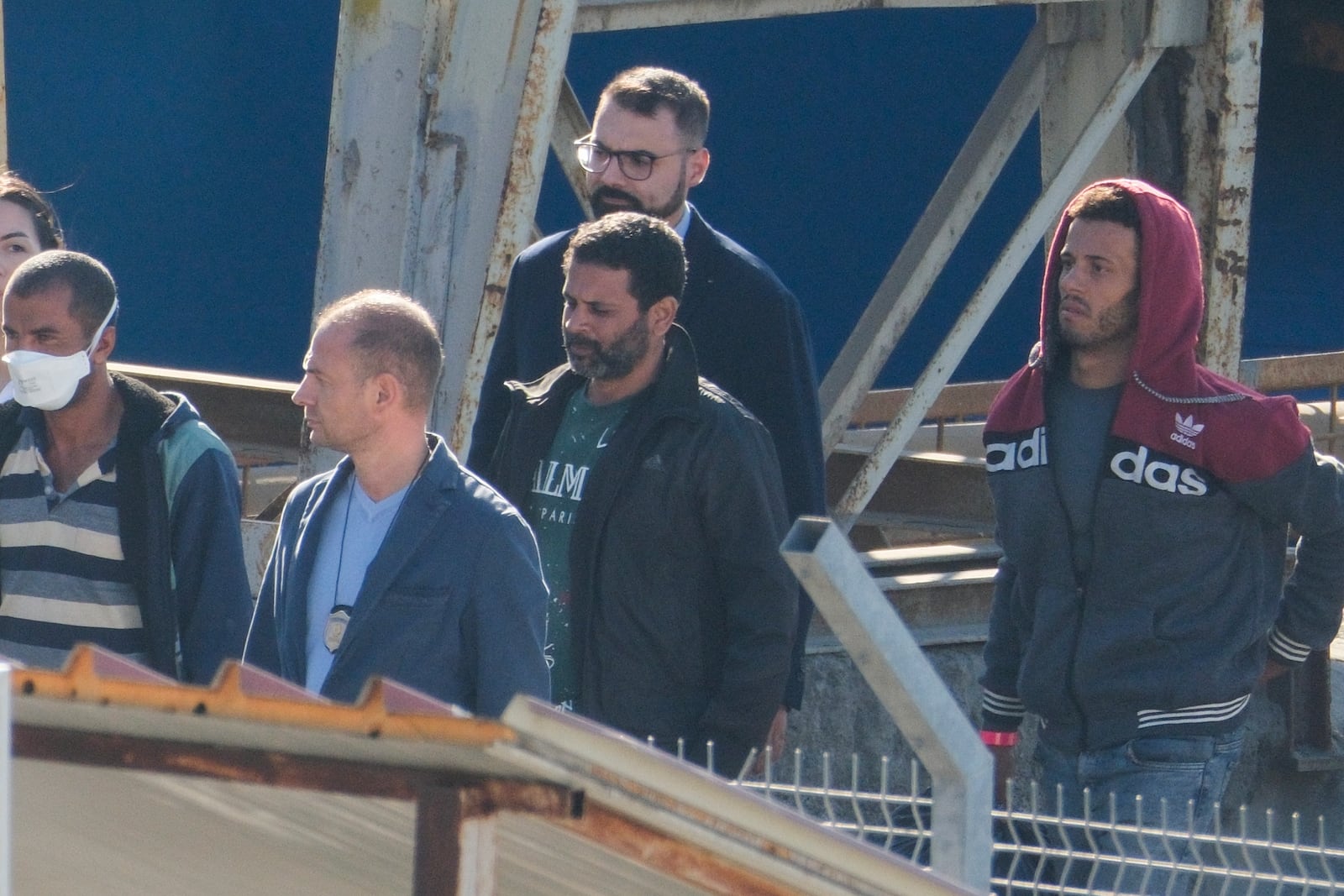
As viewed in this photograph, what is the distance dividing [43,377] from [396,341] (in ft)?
2.48

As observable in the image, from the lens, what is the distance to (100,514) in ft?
10.8

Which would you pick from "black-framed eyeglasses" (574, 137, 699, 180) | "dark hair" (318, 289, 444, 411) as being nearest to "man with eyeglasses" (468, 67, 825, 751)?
"black-framed eyeglasses" (574, 137, 699, 180)

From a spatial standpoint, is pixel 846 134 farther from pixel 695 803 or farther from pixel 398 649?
pixel 695 803

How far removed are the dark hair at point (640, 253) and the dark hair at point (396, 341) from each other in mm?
389

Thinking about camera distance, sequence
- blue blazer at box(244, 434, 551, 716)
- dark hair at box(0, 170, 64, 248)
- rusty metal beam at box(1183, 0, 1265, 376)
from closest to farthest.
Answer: blue blazer at box(244, 434, 551, 716) < dark hair at box(0, 170, 64, 248) < rusty metal beam at box(1183, 0, 1265, 376)

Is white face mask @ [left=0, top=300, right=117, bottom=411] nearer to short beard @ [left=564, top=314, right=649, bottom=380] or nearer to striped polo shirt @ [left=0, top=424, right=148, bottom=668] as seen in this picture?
striped polo shirt @ [left=0, top=424, right=148, bottom=668]

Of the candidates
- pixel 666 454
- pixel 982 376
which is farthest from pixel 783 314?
pixel 982 376

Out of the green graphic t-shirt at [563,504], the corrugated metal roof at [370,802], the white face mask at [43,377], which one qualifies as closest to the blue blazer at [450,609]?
the green graphic t-shirt at [563,504]

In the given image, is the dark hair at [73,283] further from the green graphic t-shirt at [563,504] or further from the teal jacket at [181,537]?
the green graphic t-shirt at [563,504]

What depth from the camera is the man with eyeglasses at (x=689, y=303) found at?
12.0 ft

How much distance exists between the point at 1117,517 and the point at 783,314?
2.62 ft

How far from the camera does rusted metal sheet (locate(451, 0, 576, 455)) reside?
449 cm

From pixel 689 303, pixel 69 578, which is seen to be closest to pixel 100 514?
pixel 69 578

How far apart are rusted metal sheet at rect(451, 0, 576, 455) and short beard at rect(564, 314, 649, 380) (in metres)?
1.18
